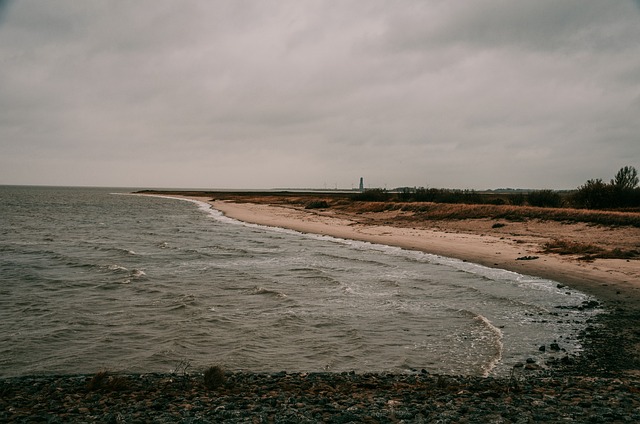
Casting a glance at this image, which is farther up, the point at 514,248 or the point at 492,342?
the point at 514,248

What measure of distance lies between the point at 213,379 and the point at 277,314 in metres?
5.71

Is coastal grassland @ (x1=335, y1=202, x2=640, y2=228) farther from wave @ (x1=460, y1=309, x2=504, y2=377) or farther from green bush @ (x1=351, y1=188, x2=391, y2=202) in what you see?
wave @ (x1=460, y1=309, x2=504, y2=377)

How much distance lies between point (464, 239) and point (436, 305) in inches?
670

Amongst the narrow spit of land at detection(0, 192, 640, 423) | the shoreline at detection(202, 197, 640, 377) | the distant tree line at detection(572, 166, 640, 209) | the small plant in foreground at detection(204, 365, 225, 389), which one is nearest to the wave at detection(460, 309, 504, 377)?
the narrow spit of land at detection(0, 192, 640, 423)

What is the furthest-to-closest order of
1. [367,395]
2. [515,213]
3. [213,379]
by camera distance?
[515,213], [213,379], [367,395]

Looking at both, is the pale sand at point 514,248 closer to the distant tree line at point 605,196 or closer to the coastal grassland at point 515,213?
the coastal grassland at point 515,213

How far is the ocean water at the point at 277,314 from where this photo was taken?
399 inches

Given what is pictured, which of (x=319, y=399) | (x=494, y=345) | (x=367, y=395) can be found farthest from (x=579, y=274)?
(x=319, y=399)

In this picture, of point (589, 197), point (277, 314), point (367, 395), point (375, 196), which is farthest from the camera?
point (375, 196)

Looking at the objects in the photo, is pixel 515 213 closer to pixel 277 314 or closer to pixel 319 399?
pixel 277 314

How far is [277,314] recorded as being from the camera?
1388cm

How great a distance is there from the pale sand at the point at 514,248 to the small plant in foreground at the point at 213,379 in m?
11.8

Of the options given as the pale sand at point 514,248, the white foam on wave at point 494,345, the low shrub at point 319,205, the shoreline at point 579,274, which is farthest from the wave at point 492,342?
the low shrub at point 319,205

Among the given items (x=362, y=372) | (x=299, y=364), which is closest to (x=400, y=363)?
(x=362, y=372)
